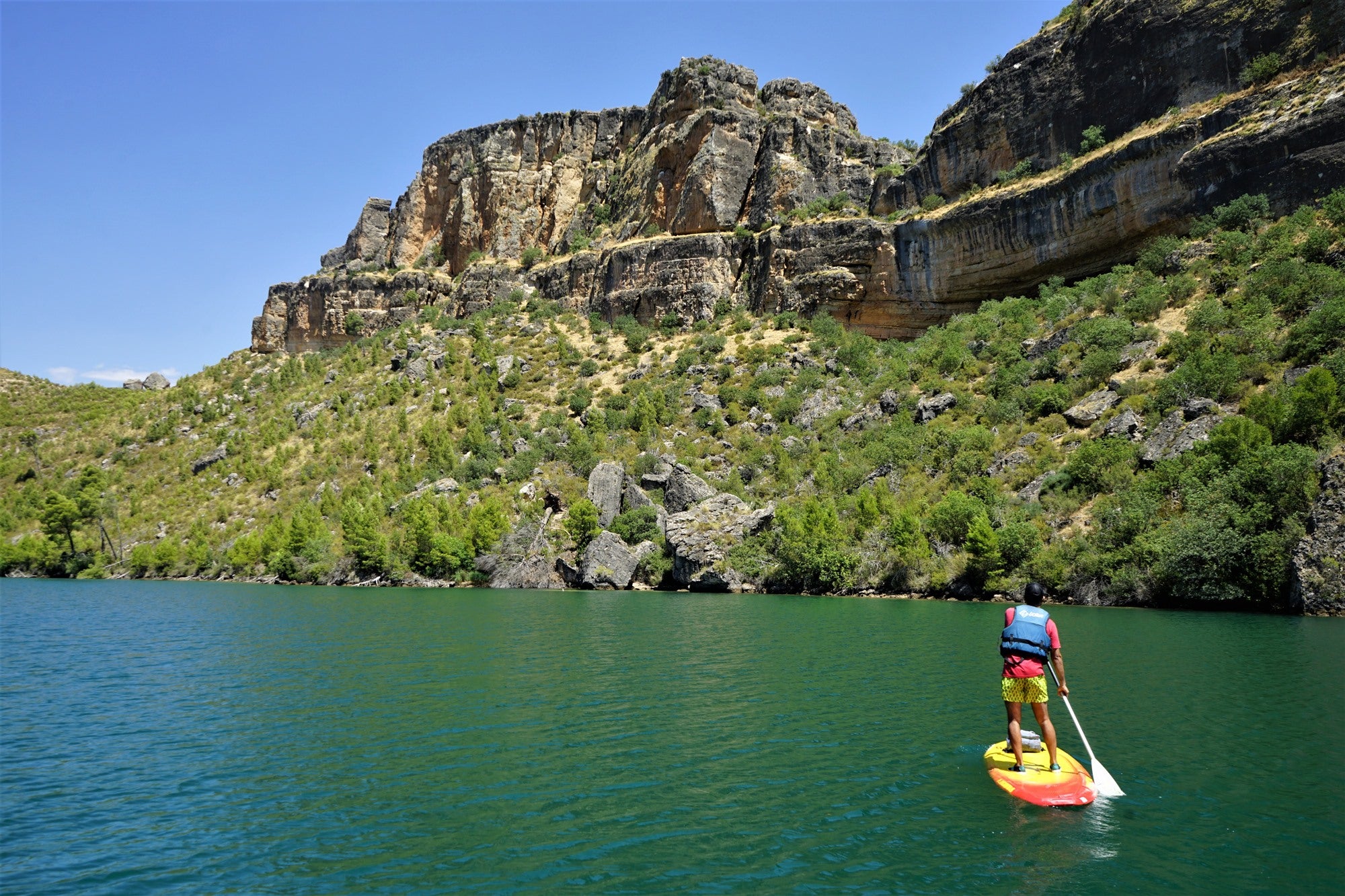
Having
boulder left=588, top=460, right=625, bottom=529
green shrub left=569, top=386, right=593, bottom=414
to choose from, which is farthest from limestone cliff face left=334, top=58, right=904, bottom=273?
boulder left=588, top=460, right=625, bottom=529

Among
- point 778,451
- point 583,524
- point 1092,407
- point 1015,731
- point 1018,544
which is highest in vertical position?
point 1092,407

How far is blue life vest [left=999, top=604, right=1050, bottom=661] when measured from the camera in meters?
11.5

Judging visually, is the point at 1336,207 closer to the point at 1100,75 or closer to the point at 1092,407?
Answer: the point at 1092,407

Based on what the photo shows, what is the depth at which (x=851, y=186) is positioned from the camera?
85000mm

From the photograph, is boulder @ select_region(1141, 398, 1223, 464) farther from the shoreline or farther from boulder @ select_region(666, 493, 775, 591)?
boulder @ select_region(666, 493, 775, 591)

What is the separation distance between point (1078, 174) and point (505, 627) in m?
56.8

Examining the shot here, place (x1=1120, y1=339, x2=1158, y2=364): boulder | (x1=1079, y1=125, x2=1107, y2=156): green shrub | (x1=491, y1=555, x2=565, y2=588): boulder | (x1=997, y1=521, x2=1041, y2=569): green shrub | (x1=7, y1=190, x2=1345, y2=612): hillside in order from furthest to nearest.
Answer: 1. (x1=1079, y1=125, x2=1107, y2=156): green shrub
2. (x1=491, y1=555, x2=565, y2=588): boulder
3. (x1=1120, y1=339, x2=1158, y2=364): boulder
4. (x1=997, y1=521, x2=1041, y2=569): green shrub
5. (x1=7, y1=190, x2=1345, y2=612): hillside

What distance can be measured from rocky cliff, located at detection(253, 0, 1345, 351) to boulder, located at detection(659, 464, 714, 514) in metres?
27.7

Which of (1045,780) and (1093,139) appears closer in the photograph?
(1045,780)

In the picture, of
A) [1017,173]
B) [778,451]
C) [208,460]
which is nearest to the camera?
[778,451]

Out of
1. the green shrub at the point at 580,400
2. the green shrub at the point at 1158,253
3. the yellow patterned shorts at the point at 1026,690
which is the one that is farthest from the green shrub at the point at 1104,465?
the green shrub at the point at 580,400

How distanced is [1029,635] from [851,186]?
80926 millimetres

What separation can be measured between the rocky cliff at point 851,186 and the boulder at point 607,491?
95.6 feet

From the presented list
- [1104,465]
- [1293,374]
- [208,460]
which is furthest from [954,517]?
[208,460]
